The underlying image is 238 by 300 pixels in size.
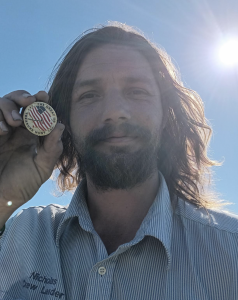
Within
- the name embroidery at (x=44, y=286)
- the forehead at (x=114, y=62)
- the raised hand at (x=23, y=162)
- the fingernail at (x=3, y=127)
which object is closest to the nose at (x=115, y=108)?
the forehead at (x=114, y=62)

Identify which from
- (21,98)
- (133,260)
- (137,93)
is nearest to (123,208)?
(133,260)

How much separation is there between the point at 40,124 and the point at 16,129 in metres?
0.42

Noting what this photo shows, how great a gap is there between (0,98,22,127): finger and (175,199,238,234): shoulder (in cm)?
191

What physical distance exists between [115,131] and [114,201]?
859 millimetres

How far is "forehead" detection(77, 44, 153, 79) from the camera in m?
3.62

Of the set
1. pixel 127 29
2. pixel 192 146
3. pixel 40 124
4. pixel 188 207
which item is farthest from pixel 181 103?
pixel 40 124

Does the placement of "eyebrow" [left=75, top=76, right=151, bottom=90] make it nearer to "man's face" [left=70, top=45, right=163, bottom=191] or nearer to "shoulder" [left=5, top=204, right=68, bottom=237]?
"man's face" [left=70, top=45, right=163, bottom=191]

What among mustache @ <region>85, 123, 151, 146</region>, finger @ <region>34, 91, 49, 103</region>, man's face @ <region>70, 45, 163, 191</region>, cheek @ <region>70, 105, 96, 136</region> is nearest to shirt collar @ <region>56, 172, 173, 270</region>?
man's face @ <region>70, 45, 163, 191</region>

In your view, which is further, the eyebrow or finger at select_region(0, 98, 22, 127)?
the eyebrow

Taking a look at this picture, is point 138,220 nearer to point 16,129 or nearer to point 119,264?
point 119,264

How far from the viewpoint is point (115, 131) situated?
321 centimetres

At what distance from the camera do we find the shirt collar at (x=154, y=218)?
2.77 m

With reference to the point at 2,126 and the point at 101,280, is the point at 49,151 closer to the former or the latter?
the point at 2,126

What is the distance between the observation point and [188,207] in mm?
3352
